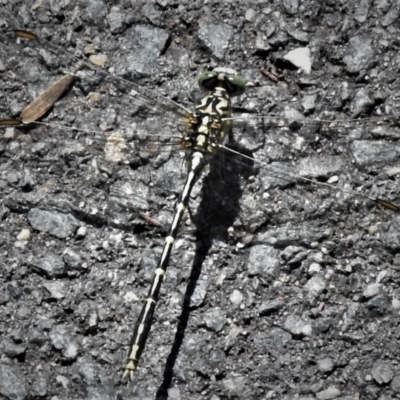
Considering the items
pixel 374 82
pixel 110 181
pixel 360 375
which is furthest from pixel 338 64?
pixel 360 375

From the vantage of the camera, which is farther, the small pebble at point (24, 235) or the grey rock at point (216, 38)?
the grey rock at point (216, 38)

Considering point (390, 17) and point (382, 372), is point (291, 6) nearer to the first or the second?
point (390, 17)

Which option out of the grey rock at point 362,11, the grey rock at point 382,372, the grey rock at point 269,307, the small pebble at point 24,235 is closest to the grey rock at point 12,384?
the small pebble at point 24,235

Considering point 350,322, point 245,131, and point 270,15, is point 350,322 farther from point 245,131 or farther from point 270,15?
point 270,15

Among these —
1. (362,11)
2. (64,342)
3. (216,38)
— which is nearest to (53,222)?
(64,342)

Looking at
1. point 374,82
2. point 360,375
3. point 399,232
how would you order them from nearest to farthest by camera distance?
point 360,375 < point 399,232 < point 374,82

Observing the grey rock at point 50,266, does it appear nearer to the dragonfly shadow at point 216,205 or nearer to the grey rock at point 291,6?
the dragonfly shadow at point 216,205

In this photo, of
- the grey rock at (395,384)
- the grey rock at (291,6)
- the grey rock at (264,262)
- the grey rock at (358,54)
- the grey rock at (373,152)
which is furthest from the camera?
the grey rock at (291,6)
